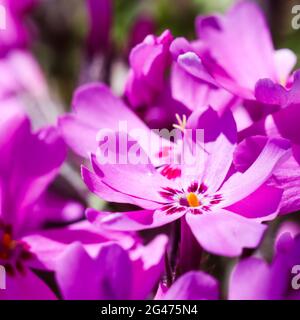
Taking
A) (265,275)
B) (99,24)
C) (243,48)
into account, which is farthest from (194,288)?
(99,24)

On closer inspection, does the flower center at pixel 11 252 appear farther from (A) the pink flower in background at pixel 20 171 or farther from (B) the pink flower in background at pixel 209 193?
(B) the pink flower in background at pixel 209 193

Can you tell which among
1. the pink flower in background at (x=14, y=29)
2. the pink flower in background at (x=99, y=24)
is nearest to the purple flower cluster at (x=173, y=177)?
the pink flower in background at (x=99, y=24)

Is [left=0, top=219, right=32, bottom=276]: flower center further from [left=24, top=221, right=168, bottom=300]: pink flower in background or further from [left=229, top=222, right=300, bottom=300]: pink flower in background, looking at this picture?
[left=229, top=222, right=300, bottom=300]: pink flower in background

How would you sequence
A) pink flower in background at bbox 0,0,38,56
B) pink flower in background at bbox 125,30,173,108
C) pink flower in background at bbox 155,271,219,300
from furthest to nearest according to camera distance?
pink flower in background at bbox 0,0,38,56
pink flower in background at bbox 125,30,173,108
pink flower in background at bbox 155,271,219,300

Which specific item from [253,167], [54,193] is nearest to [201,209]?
[253,167]

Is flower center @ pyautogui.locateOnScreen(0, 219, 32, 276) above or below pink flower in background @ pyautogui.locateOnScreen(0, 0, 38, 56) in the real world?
below

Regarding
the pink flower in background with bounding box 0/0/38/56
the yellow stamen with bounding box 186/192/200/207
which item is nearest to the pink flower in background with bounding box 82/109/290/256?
the yellow stamen with bounding box 186/192/200/207

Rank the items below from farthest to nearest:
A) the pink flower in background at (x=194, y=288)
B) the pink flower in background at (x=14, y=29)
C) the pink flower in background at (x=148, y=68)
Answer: the pink flower in background at (x=14, y=29) < the pink flower in background at (x=148, y=68) < the pink flower in background at (x=194, y=288)

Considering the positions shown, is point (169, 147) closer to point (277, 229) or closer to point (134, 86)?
point (134, 86)
